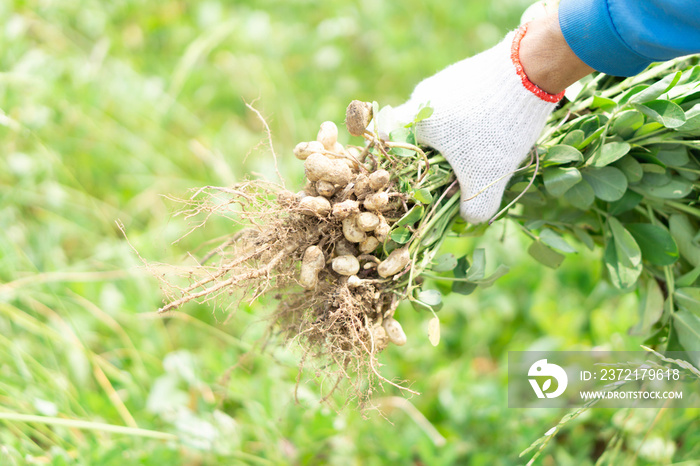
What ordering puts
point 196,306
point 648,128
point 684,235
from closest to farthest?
point 648,128 < point 684,235 < point 196,306

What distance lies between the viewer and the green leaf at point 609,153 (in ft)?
2.23

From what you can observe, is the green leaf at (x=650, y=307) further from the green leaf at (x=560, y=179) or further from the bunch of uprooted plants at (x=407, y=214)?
the green leaf at (x=560, y=179)

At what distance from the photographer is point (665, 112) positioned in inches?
26.0

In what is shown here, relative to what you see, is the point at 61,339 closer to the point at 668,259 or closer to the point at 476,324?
the point at 476,324

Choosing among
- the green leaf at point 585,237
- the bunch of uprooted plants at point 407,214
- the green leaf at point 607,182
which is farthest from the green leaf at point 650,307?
the green leaf at point 607,182

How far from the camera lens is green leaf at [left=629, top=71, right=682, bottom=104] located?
67 centimetres

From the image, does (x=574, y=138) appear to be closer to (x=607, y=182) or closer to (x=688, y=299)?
(x=607, y=182)

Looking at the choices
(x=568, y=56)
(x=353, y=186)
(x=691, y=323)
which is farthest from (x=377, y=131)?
(x=691, y=323)

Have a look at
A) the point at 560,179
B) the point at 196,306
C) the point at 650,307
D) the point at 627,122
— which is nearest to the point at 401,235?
the point at 560,179

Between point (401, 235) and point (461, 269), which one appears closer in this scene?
point (401, 235)

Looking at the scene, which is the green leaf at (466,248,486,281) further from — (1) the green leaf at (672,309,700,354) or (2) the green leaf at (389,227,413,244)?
(1) the green leaf at (672,309,700,354)

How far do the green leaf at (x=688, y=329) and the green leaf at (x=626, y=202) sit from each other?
0.19 m

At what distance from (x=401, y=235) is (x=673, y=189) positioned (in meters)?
0.43

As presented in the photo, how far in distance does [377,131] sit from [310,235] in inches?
6.9
